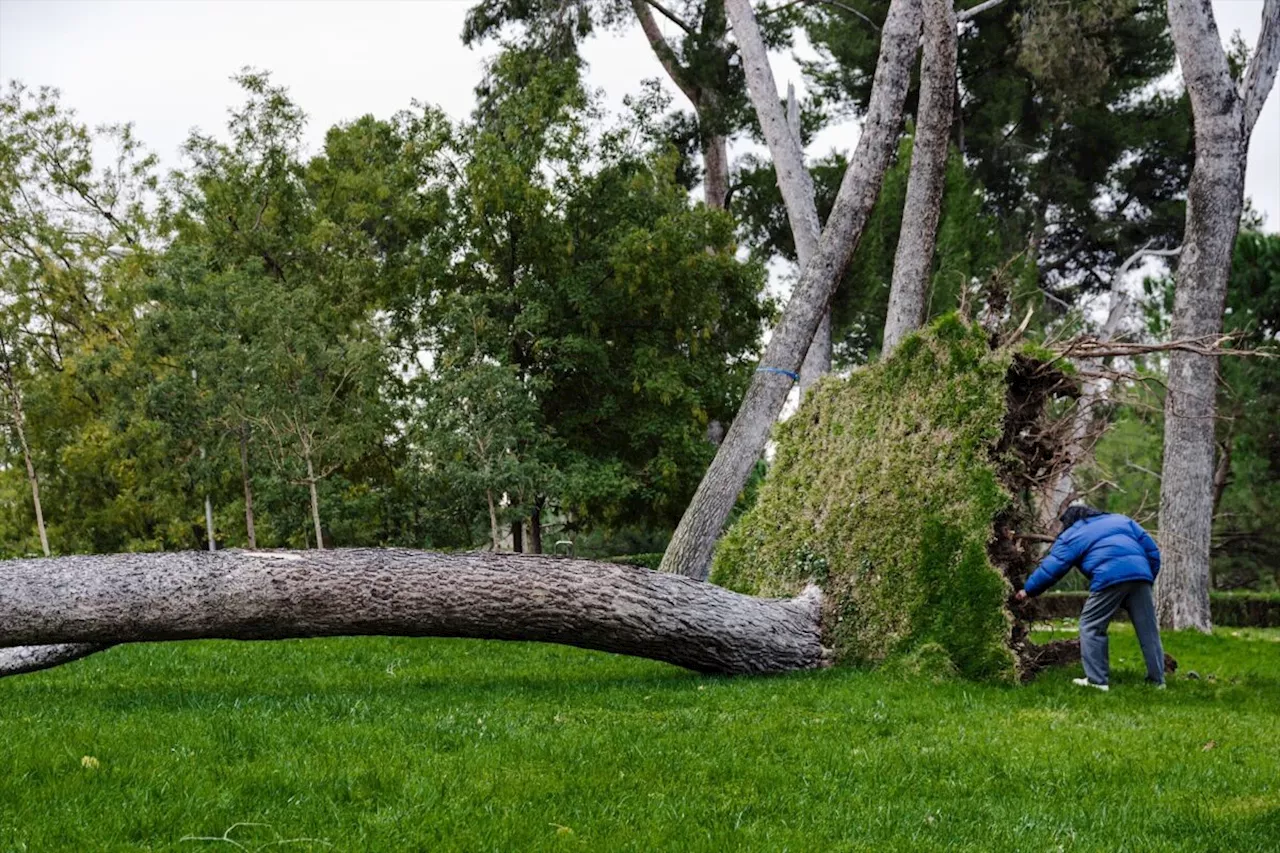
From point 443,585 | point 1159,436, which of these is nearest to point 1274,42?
point 443,585

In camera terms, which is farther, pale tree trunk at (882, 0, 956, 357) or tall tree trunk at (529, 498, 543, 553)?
tall tree trunk at (529, 498, 543, 553)

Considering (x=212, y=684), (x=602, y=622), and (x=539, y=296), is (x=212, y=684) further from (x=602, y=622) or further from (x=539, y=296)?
(x=539, y=296)

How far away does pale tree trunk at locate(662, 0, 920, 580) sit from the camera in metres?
15.7

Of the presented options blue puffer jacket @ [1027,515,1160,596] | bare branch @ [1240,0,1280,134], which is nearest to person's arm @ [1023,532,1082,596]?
blue puffer jacket @ [1027,515,1160,596]

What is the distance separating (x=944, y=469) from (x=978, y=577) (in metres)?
1.14

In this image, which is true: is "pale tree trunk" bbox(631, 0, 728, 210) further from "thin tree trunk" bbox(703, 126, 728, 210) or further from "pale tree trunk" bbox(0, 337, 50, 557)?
"pale tree trunk" bbox(0, 337, 50, 557)

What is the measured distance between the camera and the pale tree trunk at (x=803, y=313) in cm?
1569

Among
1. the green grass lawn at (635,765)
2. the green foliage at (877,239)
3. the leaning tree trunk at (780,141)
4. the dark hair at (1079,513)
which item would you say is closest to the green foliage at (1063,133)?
the green foliage at (877,239)

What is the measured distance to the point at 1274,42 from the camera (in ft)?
55.1

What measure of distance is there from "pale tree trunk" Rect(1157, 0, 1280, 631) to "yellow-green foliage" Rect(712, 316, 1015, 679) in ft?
21.2

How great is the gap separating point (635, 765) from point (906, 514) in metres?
5.19

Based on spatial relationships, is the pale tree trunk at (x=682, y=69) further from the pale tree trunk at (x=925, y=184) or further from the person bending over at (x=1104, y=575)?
the person bending over at (x=1104, y=575)

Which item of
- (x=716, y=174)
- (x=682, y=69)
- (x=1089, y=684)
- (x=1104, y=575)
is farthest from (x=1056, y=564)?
(x=716, y=174)

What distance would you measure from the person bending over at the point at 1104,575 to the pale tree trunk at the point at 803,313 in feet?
20.5
